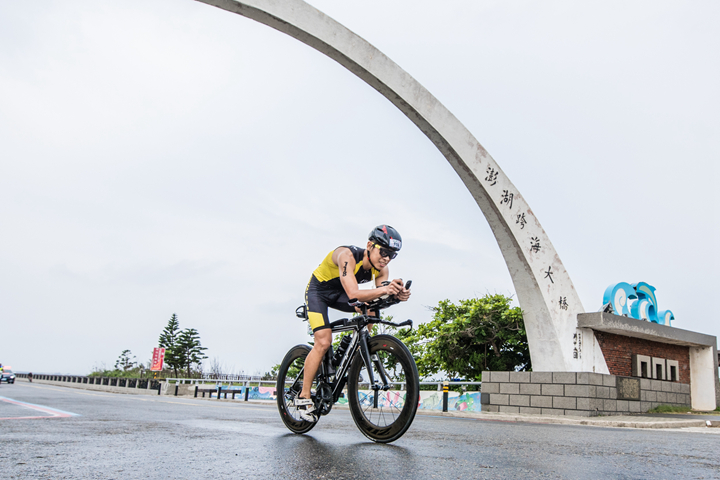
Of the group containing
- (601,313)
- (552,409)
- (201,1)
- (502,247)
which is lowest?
(552,409)

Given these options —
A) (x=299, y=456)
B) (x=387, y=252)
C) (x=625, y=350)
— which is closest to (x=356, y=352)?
(x=387, y=252)

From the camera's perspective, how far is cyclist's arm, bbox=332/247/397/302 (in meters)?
3.74

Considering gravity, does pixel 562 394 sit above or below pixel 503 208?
below

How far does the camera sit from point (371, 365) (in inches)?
144

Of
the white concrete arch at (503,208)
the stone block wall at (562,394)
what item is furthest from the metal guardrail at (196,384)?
the white concrete arch at (503,208)

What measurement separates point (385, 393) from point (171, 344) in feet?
188

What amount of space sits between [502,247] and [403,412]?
1190cm

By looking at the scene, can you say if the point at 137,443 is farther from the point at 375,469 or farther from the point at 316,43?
the point at 316,43

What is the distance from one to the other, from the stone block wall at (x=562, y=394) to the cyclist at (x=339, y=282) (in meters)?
10.7

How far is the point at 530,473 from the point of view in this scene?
247 cm

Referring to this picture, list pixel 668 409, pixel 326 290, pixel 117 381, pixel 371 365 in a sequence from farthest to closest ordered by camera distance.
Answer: pixel 117 381
pixel 668 409
pixel 326 290
pixel 371 365

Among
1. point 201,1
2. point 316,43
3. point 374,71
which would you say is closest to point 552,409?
point 374,71

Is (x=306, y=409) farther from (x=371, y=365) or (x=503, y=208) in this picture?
(x=503, y=208)

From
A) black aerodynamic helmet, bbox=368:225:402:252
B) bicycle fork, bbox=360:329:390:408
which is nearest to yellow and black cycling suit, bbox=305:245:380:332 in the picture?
black aerodynamic helmet, bbox=368:225:402:252
